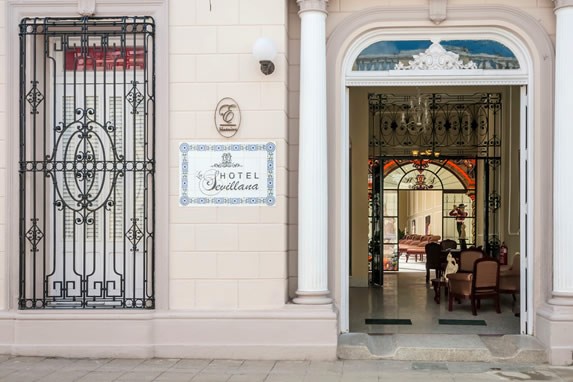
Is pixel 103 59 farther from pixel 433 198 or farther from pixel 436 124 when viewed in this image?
pixel 433 198

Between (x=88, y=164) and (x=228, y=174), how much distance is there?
1591 mm

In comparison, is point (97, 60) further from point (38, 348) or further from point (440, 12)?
point (440, 12)

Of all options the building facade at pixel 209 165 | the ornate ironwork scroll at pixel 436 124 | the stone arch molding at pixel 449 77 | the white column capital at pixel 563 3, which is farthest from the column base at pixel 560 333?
the ornate ironwork scroll at pixel 436 124

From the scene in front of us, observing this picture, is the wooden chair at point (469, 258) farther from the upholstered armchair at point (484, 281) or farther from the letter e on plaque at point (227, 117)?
the letter e on plaque at point (227, 117)

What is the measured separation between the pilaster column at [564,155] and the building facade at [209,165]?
0.02 metres

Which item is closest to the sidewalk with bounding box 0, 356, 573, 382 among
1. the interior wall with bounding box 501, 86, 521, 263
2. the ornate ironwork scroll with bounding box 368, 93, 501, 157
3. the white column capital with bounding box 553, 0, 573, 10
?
the white column capital with bounding box 553, 0, 573, 10

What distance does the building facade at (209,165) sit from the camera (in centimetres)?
761

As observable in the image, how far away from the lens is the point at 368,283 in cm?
1512

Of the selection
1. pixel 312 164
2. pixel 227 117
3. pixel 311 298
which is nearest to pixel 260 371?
pixel 311 298

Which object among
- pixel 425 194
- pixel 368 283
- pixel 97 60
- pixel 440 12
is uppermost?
pixel 440 12

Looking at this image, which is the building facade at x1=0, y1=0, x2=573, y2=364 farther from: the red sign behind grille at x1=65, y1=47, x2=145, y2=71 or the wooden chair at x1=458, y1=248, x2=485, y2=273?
the wooden chair at x1=458, y1=248, x2=485, y2=273

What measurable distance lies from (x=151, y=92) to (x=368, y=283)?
855 cm

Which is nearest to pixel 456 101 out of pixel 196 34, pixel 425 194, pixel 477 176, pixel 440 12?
pixel 477 176

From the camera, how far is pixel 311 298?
762 centimetres
